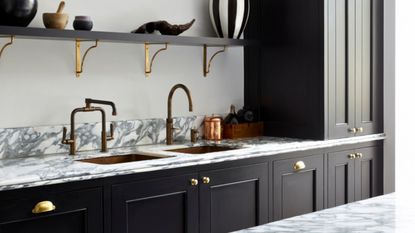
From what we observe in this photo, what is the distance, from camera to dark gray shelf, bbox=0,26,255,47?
3037 millimetres

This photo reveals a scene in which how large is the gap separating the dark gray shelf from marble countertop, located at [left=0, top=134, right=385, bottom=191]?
638 millimetres

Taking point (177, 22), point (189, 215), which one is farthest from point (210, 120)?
point (189, 215)

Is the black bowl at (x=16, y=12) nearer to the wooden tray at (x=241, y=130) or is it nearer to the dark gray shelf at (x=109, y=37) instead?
the dark gray shelf at (x=109, y=37)

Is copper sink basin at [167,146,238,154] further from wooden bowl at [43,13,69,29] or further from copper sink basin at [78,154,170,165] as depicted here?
wooden bowl at [43,13,69,29]

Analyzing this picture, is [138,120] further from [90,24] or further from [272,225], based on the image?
[272,225]

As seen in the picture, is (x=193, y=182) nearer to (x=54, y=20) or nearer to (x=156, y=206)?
(x=156, y=206)

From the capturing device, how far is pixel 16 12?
10.00 ft

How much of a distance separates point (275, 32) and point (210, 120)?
0.80 m

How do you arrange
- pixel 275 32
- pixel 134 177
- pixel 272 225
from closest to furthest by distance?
pixel 272 225 → pixel 134 177 → pixel 275 32

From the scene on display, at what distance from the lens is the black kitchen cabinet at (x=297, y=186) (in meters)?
3.88

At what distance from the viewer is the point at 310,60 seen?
423 centimetres

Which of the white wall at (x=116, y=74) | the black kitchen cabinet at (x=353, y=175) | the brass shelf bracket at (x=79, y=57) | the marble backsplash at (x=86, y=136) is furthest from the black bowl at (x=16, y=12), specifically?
the black kitchen cabinet at (x=353, y=175)

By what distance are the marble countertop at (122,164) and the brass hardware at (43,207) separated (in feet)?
0.28

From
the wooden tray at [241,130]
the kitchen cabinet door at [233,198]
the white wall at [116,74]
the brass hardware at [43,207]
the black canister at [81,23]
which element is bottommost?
the kitchen cabinet door at [233,198]
